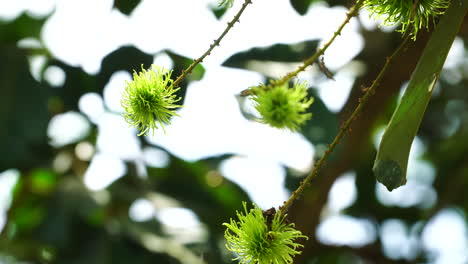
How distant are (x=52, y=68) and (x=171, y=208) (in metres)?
0.57

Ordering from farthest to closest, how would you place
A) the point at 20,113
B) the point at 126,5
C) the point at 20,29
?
the point at 20,29
the point at 20,113
the point at 126,5

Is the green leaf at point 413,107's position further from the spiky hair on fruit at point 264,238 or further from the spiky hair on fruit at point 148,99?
the spiky hair on fruit at point 148,99

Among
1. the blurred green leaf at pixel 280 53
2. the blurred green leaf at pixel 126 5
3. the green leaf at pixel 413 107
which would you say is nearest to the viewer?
the green leaf at pixel 413 107

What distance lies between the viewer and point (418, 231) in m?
2.21

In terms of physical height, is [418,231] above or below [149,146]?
above

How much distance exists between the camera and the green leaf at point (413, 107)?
2.53 ft

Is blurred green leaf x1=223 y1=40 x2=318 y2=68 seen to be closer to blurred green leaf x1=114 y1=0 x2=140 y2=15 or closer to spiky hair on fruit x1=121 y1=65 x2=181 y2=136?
blurred green leaf x1=114 y1=0 x2=140 y2=15

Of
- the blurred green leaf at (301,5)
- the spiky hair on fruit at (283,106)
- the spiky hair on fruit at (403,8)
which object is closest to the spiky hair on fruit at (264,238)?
the spiky hair on fruit at (283,106)

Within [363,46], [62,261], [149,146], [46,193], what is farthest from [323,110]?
[46,193]

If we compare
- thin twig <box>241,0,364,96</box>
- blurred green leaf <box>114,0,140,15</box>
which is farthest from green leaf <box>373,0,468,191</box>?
blurred green leaf <box>114,0,140,15</box>

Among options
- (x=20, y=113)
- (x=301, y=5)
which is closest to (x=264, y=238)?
(x=301, y=5)

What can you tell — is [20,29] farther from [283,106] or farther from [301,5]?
[283,106]

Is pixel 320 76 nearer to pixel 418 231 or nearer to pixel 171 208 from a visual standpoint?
pixel 171 208

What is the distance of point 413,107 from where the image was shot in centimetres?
79
